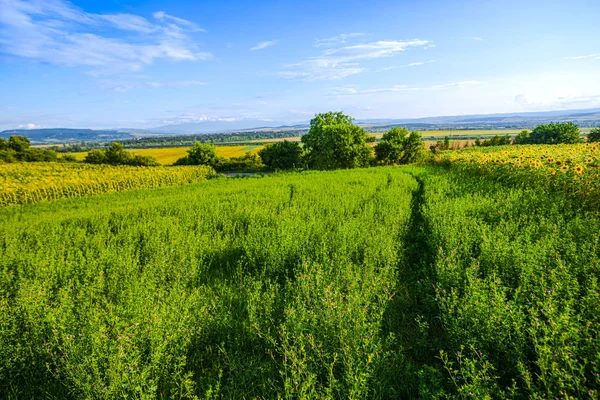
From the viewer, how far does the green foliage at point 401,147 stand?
48.4m

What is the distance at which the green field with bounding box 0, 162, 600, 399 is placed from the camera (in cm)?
264

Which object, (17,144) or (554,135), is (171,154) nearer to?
(17,144)

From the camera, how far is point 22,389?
308cm

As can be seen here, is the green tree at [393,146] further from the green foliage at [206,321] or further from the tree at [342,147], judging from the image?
the green foliage at [206,321]

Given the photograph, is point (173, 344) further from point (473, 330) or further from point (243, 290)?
point (473, 330)

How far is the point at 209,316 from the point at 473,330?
3.17 meters

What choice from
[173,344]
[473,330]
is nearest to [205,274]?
[173,344]

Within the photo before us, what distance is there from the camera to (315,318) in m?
3.29

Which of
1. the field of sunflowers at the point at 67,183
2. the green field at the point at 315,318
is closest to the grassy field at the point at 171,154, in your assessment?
the field of sunflowers at the point at 67,183

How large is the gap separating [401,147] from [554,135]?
97.6ft

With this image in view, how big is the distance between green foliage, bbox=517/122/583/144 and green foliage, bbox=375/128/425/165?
75.3 ft

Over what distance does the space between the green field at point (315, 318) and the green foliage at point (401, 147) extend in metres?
43.2

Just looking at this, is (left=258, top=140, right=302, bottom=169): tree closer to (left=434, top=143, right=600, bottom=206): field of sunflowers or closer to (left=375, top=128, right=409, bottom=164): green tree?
(left=375, top=128, right=409, bottom=164): green tree

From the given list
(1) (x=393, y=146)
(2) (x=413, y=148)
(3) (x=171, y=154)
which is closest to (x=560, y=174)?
(1) (x=393, y=146)
